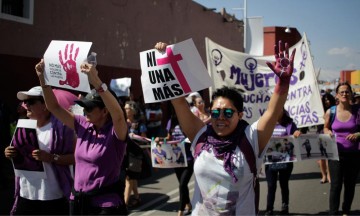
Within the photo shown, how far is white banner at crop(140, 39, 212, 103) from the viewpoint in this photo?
3.28 m

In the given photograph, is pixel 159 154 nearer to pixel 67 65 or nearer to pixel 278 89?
pixel 67 65

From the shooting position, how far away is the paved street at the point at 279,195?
6.86 meters

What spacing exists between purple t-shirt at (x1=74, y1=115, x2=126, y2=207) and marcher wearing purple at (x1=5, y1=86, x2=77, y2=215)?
35 centimetres

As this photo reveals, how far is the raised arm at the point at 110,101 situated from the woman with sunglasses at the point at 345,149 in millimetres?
3648

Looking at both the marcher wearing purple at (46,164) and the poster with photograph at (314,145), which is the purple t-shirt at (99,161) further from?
the poster with photograph at (314,145)

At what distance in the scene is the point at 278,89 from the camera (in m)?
2.78

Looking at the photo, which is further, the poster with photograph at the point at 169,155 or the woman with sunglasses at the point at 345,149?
the poster with photograph at the point at 169,155

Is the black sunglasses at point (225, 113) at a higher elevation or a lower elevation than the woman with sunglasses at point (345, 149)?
higher

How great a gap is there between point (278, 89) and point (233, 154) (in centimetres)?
51

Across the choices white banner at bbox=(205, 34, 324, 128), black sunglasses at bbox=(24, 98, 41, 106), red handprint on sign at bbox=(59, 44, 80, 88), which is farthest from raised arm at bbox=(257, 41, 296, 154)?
white banner at bbox=(205, 34, 324, 128)

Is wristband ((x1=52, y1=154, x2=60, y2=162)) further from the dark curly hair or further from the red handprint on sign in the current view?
the dark curly hair

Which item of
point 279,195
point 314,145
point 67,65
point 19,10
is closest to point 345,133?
point 314,145

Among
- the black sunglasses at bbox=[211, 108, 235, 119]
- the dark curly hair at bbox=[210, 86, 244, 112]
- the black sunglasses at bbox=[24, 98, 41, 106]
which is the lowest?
the black sunglasses at bbox=[211, 108, 235, 119]

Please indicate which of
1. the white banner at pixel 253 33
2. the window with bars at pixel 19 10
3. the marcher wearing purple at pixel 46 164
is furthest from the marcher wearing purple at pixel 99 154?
the white banner at pixel 253 33
